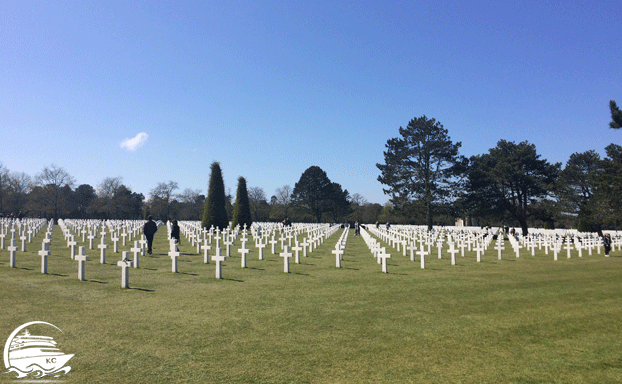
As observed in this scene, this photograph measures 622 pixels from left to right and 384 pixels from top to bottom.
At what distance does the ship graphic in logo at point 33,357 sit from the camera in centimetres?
448

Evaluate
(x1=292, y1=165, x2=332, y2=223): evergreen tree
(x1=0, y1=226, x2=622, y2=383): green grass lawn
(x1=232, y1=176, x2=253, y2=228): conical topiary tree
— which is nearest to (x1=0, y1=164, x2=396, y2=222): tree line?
(x1=292, y1=165, x2=332, y2=223): evergreen tree

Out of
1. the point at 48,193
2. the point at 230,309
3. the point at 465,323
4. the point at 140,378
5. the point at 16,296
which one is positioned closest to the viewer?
the point at 140,378

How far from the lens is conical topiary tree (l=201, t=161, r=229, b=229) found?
33812mm

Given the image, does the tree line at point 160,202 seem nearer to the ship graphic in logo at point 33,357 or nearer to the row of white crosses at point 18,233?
the row of white crosses at point 18,233

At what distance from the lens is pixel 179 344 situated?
536 cm

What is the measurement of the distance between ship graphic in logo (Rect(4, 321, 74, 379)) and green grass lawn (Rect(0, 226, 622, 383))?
0.14m

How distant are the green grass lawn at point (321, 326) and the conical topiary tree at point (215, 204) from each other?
21750 mm

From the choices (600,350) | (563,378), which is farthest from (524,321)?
(563,378)

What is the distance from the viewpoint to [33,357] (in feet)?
16.0

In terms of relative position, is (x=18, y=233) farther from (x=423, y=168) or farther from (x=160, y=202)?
(x=160, y=202)

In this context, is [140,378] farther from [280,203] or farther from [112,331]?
[280,203]

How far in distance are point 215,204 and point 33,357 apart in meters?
29.8

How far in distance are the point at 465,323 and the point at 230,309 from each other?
421 centimetres

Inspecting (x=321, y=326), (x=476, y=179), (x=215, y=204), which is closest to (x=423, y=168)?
(x=476, y=179)
